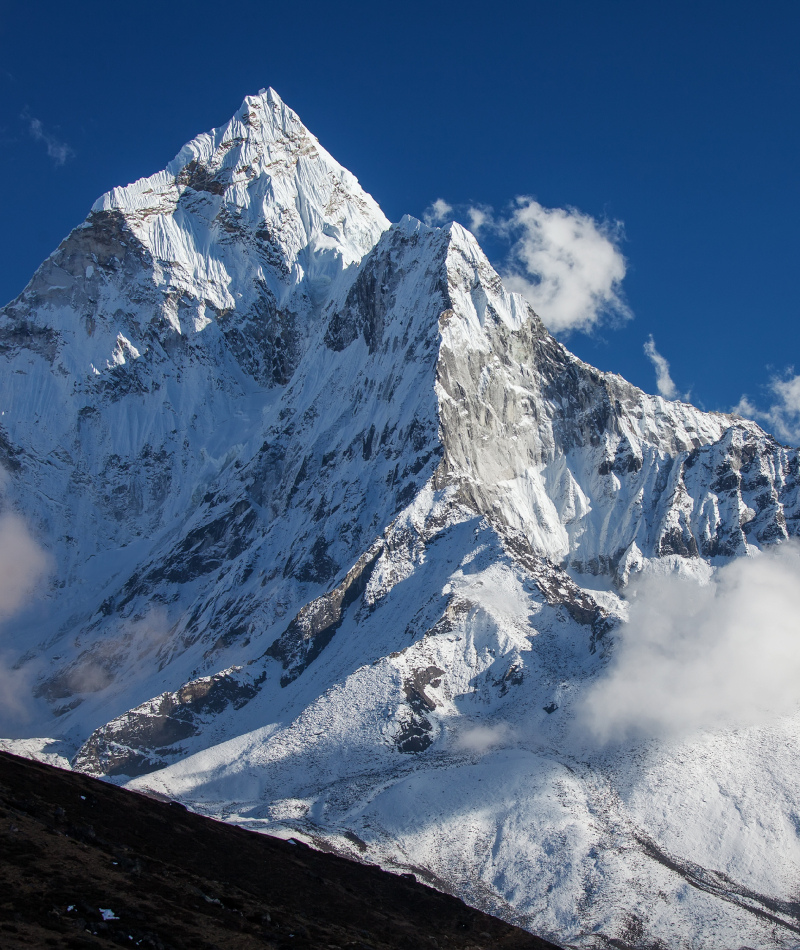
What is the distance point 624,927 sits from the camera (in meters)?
131

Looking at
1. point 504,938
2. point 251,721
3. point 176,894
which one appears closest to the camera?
point 176,894

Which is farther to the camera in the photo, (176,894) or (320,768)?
(320,768)

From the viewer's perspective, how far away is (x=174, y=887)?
75.9 meters

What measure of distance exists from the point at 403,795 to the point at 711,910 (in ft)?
168

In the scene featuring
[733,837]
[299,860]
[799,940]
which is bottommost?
[299,860]

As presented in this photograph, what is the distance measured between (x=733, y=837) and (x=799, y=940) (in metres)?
27.3

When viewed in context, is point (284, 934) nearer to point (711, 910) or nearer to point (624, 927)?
point (624, 927)

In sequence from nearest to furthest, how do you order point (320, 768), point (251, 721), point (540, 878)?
point (540, 878), point (320, 768), point (251, 721)


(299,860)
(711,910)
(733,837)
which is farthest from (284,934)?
(733,837)

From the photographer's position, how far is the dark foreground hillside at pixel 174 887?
61750 mm

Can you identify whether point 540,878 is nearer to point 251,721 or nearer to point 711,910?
point 711,910

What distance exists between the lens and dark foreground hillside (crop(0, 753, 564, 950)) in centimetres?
6175

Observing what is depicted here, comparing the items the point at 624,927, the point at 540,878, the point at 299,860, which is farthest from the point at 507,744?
the point at 299,860

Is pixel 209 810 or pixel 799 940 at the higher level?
pixel 799 940
